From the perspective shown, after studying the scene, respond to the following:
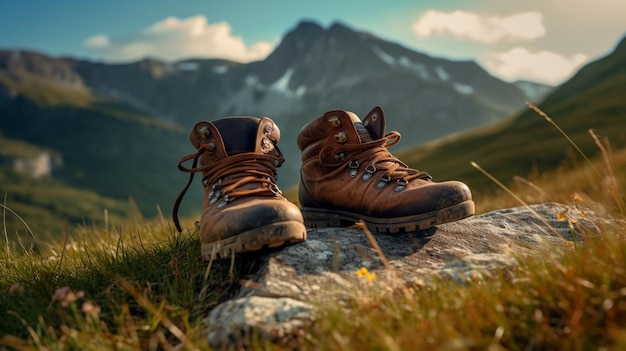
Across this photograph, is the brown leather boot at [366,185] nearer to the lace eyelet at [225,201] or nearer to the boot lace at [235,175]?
the boot lace at [235,175]

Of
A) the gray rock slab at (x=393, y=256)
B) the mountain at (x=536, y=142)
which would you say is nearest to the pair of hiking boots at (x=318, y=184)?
the gray rock slab at (x=393, y=256)

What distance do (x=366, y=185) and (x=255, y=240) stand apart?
1.53m

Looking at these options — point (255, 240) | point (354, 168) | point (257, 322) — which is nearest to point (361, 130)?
point (354, 168)

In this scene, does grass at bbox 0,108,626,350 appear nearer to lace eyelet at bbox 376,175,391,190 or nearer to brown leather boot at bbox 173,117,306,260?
brown leather boot at bbox 173,117,306,260

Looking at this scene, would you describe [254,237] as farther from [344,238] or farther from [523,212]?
[523,212]

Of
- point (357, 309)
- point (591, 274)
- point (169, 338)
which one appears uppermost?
point (591, 274)

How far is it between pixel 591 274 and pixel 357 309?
1.26m

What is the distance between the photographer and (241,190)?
4.27 meters

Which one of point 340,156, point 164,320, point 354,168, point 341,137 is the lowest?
point 164,320

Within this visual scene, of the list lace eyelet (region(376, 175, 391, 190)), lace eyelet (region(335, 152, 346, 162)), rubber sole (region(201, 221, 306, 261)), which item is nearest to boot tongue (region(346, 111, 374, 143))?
lace eyelet (region(335, 152, 346, 162))

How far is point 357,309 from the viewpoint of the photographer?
2.77 metres

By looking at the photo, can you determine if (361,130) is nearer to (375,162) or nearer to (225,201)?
(375,162)

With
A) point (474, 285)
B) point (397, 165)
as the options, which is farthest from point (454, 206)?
point (474, 285)

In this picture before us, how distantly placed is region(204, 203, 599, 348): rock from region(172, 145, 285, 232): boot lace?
0.64m
